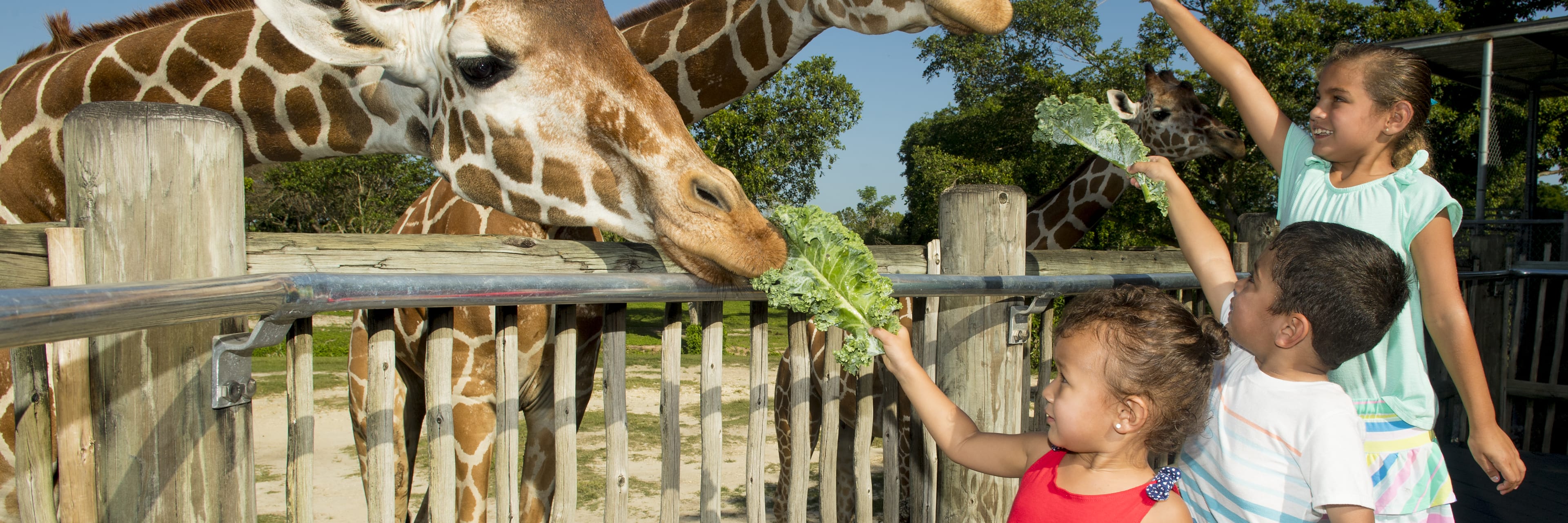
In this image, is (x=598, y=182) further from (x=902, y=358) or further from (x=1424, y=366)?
(x=1424, y=366)

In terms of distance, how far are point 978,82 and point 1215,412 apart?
19.9m

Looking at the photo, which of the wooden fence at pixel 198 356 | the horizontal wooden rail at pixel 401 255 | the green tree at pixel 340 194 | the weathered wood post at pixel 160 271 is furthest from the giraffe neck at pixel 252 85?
the green tree at pixel 340 194

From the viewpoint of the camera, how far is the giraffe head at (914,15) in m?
3.01

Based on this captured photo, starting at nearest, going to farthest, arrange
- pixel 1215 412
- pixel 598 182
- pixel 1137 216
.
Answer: pixel 1215 412, pixel 598 182, pixel 1137 216

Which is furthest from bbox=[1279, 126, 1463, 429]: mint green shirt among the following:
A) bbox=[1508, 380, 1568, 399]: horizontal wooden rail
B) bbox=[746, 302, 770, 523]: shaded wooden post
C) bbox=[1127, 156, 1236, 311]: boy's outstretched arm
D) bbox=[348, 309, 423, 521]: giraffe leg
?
bbox=[1508, 380, 1568, 399]: horizontal wooden rail

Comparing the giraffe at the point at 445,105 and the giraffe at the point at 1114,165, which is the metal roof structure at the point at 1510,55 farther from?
the giraffe at the point at 445,105

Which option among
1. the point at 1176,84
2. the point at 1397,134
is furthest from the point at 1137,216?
the point at 1397,134

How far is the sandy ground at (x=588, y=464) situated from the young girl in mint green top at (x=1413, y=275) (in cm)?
340

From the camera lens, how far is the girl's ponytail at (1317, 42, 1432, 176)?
6.81 feet

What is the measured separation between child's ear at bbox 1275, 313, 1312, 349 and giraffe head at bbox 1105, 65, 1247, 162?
16.8ft

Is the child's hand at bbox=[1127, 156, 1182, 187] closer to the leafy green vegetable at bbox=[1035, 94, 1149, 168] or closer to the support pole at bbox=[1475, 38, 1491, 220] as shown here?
the leafy green vegetable at bbox=[1035, 94, 1149, 168]

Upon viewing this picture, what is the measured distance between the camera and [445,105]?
2.58 m

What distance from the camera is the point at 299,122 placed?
9.23ft

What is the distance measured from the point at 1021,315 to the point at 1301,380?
88 cm
